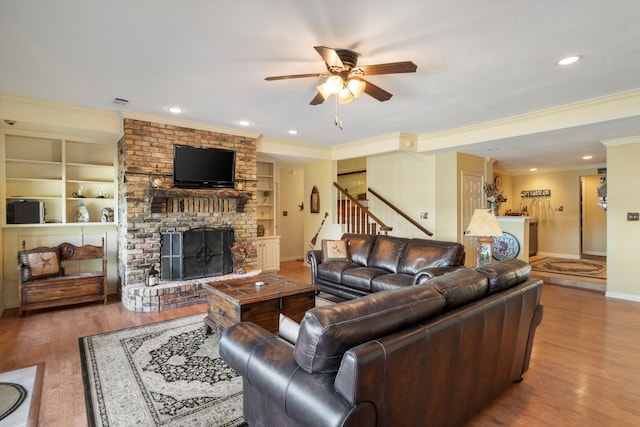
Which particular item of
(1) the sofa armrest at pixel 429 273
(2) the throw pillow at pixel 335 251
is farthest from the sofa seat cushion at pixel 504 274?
(2) the throw pillow at pixel 335 251

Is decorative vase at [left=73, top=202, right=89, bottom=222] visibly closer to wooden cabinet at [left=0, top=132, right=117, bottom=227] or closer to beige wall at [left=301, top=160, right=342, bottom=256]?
wooden cabinet at [left=0, top=132, right=117, bottom=227]

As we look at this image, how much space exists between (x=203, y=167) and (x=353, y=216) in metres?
3.16

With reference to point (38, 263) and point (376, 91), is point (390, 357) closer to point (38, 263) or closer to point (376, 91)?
point (376, 91)

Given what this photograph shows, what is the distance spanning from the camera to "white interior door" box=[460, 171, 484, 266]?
598 cm

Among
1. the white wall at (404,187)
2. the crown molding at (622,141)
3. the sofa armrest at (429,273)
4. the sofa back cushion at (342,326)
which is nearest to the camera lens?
the sofa back cushion at (342,326)

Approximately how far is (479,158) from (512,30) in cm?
452

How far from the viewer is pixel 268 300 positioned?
306cm

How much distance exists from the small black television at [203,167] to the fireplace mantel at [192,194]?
3.0 inches

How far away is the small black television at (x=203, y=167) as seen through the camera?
4.71 meters

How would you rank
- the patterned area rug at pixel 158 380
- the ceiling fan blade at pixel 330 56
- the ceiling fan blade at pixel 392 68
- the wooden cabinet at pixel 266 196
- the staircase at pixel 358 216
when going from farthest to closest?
the wooden cabinet at pixel 266 196 → the staircase at pixel 358 216 → the ceiling fan blade at pixel 392 68 → the ceiling fan blade at pixel 330 56 → the patterned area rug at pixel 158 380

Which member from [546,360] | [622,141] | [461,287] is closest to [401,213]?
[622,141]

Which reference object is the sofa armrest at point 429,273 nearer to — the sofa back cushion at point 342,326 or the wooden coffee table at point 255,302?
the wooden coffee table at point 255,302

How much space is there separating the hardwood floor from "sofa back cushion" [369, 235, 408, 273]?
1770 mm

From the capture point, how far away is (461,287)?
6.15 ft
